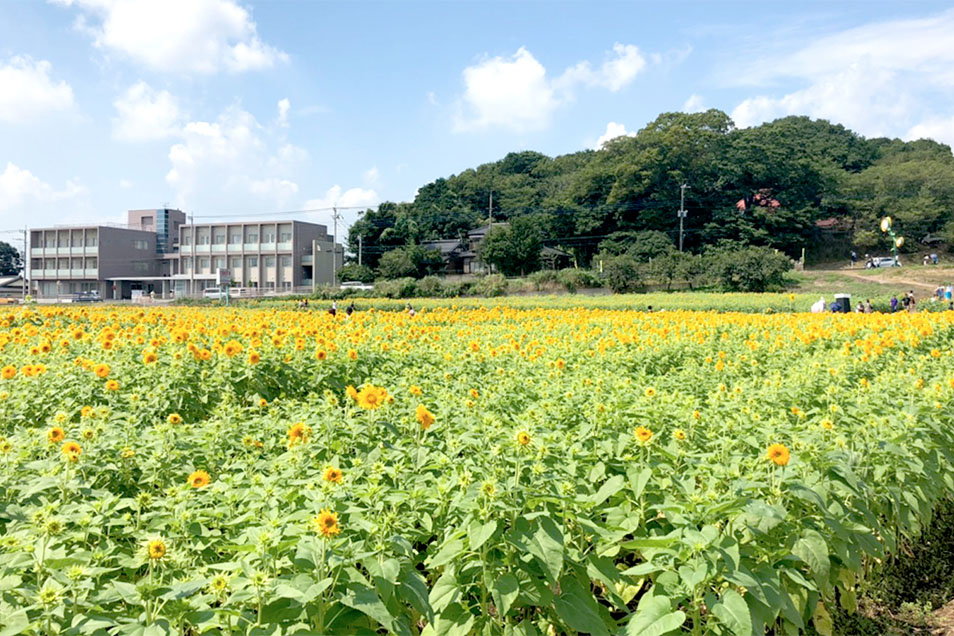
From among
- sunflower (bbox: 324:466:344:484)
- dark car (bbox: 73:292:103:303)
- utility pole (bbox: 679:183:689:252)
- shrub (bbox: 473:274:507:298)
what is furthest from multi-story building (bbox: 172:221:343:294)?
sunflower (bbox: 324:466:344:484)

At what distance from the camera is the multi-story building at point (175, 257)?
58.7 meters

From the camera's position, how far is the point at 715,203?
2180 inches

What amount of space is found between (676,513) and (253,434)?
216 centimetres

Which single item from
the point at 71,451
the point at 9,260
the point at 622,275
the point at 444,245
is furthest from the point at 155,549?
the point at 9,260

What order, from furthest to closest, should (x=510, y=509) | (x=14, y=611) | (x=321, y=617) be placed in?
(x=510, y=509), (x=321, y=617), (x=14, y=611)

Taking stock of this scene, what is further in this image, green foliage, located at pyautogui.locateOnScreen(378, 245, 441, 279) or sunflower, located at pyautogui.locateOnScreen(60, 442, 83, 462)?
green foliage, located at pyautogui.locateOnScreen(378, 245, 441, 279)

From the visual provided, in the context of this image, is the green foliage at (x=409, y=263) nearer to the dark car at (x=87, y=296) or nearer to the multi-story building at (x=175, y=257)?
the multi-story building at (x=175, y=257)

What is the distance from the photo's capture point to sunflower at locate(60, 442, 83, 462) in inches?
94.3

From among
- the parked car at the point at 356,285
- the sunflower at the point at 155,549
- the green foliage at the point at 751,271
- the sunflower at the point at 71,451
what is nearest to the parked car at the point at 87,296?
the parked car at the point at 356,285

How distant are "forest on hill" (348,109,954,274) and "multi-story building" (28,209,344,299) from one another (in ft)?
19.6

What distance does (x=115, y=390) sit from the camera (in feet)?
13.2

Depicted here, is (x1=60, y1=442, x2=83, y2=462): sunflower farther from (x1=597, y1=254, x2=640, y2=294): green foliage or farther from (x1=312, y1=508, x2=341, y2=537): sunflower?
(x1=597, y1=254, x2=640, y2=294): green foliage

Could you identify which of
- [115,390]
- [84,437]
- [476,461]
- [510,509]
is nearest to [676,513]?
[510,509]

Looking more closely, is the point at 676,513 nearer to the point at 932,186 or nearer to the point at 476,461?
the point at 476,461
